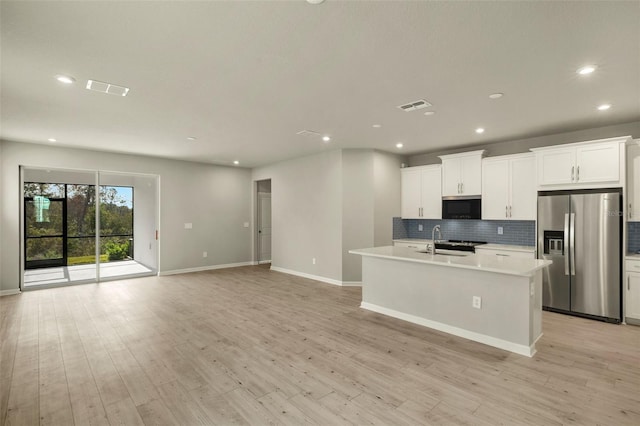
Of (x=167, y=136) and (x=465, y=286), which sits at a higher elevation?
(x=167, y=136)

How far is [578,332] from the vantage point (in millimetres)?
3816

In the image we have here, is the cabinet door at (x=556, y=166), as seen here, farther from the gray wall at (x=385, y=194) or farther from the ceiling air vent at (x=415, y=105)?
the gray wall at (x=385, y=194)

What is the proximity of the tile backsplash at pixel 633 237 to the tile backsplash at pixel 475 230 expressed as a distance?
1.15 m

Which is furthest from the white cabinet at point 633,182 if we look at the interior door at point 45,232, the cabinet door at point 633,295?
the interior door at point 45,232

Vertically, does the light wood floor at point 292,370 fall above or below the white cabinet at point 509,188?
below

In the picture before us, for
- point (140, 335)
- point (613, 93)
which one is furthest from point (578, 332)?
point (140, 335)

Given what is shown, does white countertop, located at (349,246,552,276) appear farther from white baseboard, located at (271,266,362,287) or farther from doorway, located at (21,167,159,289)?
doorway, located at (21,167,159,289)

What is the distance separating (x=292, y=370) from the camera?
2898mm

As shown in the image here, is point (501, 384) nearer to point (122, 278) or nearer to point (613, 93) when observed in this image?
point (613, 93)

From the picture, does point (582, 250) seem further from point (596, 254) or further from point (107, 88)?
point (107, 88)

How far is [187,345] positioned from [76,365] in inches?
39.0

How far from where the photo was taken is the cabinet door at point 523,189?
5.02 metres

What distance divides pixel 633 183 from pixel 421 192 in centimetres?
316

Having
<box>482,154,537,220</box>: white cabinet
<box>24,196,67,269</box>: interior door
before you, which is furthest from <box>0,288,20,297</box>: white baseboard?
<box>482,154,537,220</box>: white cabinet
